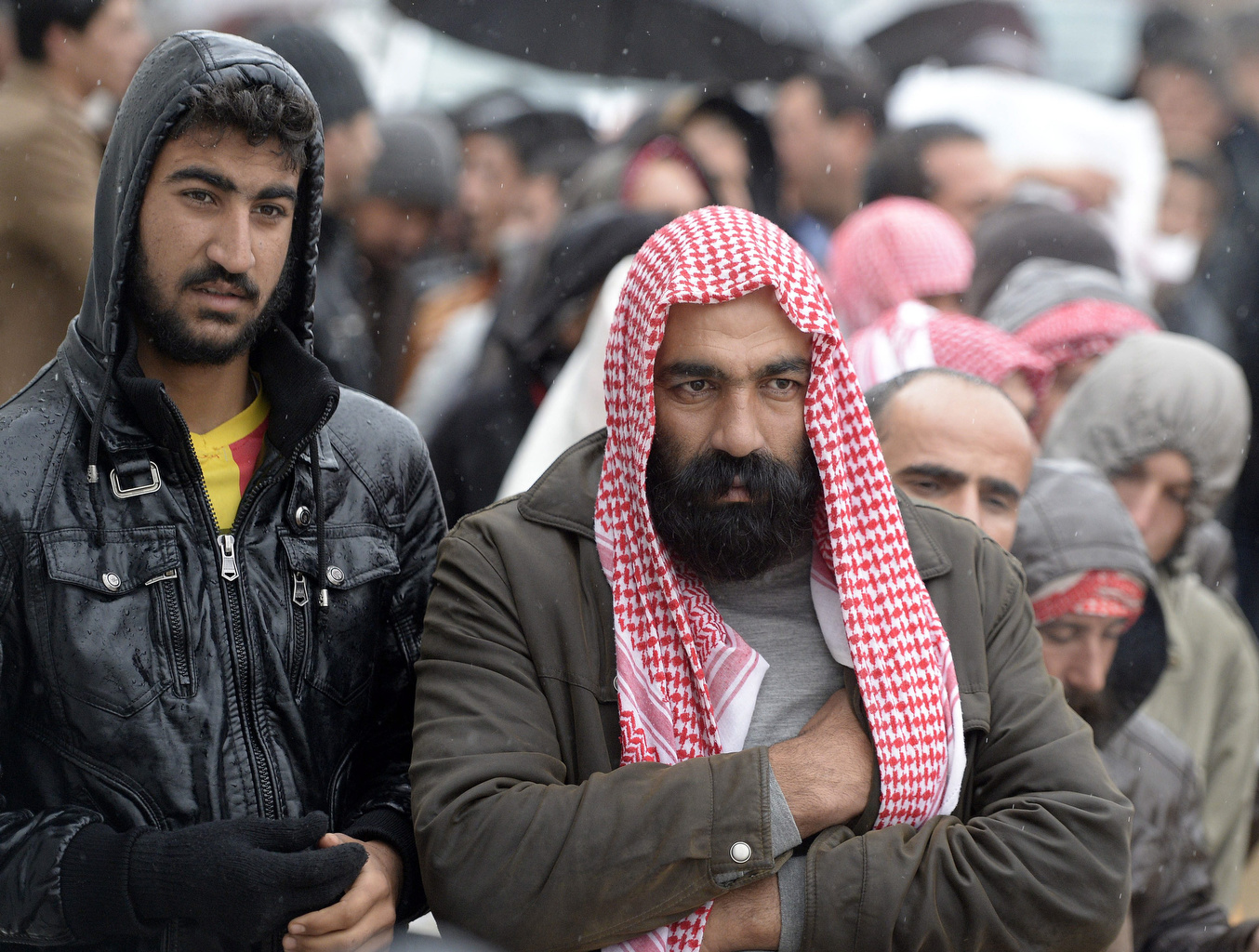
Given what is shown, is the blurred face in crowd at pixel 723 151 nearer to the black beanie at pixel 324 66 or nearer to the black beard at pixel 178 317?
the black beanie at pixel 324 66

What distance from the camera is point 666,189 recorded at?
5.63 m

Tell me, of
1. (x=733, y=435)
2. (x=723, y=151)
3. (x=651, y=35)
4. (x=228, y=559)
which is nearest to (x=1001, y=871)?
(x=733, y=435)

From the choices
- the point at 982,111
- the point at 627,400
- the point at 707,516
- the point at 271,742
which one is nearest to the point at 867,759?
the point at 707,516

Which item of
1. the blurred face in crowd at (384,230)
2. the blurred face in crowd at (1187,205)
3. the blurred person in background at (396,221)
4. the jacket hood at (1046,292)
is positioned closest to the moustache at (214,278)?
the jacket hood at (1046,292)

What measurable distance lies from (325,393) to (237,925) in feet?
3.06

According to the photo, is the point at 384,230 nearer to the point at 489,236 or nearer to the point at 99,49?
the point at 489,236

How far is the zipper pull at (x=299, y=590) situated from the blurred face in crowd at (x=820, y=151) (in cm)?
583

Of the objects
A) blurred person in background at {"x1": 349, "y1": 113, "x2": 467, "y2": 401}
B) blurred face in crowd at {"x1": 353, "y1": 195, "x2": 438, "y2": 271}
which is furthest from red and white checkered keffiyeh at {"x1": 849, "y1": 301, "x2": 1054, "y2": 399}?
blurred face in crowd at {"x1": 353, "y1": 195, "x2": 438, "y2": 271}

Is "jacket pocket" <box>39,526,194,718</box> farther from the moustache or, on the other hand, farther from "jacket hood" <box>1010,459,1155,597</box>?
"jacket hood" <box>1010,459,1155,597</box>

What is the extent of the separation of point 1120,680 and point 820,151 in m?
4.75

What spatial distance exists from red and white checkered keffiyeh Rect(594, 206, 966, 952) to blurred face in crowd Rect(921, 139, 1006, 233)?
467cm

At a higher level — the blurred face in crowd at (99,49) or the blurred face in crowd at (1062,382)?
the blurred face in crowd at (99,49)

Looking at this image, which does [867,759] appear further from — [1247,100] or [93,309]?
[1247,100]

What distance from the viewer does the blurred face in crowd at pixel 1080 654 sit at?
149 inches
